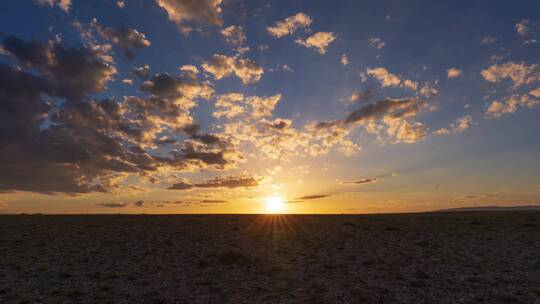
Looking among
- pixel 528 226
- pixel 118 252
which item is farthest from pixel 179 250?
pixel 528 226

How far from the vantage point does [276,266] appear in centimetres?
2630

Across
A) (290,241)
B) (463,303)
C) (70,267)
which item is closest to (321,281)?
(463,303)

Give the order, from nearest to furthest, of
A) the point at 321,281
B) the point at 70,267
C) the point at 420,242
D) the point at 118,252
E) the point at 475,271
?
the point at 321,281, the point at 475,271, the point at 70,267, the point at 118,252, the point at 420,242

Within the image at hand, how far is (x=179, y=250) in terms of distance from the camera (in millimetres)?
31812

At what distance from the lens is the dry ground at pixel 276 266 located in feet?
65.9

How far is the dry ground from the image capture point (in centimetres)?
2008

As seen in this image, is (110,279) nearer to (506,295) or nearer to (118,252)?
(118,252)

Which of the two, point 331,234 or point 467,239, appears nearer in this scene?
point 467,239

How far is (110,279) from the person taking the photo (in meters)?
23.3

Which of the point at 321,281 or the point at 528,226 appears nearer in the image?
the point at 321,281

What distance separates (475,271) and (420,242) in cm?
963

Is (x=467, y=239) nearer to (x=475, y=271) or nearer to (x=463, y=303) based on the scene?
(x=475, y=271)

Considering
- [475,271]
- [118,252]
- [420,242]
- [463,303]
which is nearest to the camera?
[463,303]

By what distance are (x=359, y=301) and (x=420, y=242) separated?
17.4 meters
